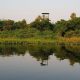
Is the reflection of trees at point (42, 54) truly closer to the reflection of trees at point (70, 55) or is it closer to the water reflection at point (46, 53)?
the water reflection at point (46, 53)

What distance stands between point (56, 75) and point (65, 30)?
993 inches

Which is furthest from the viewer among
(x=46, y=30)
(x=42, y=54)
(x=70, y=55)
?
(x=46, y=30)

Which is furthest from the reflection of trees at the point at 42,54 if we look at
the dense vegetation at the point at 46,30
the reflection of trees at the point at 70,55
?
the dense vegetation at the point at 46,30

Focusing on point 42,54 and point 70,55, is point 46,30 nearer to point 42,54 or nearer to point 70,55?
point 42,54

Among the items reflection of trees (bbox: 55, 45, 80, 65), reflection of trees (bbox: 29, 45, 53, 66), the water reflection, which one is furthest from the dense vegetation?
reflection of trees (bbox: 55, 45, 80, 65)

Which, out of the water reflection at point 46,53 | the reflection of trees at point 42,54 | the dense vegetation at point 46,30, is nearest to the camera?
the reflection of trees at point 42,54

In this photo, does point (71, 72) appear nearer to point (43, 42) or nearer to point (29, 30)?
point (43, 42)

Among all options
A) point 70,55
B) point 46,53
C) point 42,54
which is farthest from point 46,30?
point 70,55

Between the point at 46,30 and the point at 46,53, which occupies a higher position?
the point at 46,30

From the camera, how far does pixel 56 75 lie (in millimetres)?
10320

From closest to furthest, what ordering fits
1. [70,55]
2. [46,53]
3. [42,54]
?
[70,55]
[42,54]
[46,53]

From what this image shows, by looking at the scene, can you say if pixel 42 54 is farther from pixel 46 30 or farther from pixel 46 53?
pixel 46 30

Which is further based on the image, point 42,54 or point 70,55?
point 42,54

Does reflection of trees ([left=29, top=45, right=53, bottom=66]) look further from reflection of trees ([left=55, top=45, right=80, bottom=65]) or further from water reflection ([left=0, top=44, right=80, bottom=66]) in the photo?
reflection of trees ([left=55, top=45, right=80, bottom=65])
